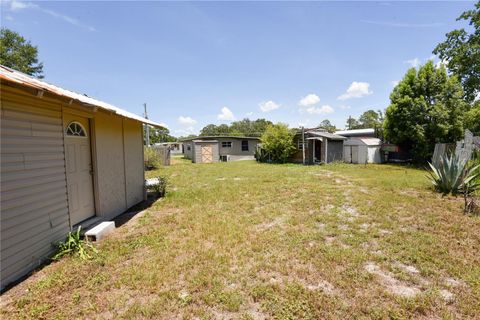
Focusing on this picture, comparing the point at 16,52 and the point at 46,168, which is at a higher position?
the point at 16,52

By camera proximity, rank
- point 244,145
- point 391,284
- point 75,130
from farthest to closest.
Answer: point 244,145, point 75,130, point 391,284

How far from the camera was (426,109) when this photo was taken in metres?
15.0

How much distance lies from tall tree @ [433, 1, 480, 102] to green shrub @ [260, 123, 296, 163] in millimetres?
13746

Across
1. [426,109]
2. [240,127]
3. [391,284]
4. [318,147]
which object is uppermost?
[240,127]

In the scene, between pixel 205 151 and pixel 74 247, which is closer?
pixel 74 247

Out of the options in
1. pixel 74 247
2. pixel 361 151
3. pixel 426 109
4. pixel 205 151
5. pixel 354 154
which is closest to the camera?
pixel 74 247

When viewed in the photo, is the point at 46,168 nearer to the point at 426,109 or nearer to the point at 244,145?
the point at 426,109

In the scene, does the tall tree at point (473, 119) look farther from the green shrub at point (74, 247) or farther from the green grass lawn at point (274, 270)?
the green shrub at point (74, 247)

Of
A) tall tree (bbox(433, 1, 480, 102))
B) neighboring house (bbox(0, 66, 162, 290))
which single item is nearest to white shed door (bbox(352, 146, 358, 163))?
tall tree (bbox(433, 1, 480, 102))

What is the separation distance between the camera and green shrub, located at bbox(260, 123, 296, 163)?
19.3 m

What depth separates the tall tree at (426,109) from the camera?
1487cm

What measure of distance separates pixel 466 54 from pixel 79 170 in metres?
25.7

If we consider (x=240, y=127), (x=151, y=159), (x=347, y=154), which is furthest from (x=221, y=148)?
(x=240, y=127)

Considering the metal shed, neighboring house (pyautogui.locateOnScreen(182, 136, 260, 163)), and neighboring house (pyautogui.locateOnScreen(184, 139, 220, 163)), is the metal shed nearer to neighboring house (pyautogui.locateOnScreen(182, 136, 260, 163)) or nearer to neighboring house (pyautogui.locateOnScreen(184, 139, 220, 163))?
neighboring house (pyautogui.locateOnScreen(182, 136, 260, 163))
